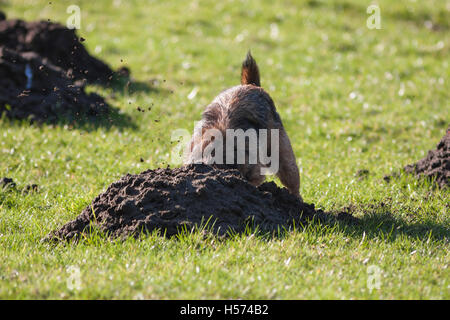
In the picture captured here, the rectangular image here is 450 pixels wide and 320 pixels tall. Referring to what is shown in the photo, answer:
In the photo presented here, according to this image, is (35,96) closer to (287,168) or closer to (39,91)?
(39,91)

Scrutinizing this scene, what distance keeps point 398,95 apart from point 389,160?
10.5 feet

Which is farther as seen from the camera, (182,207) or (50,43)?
(50,43)

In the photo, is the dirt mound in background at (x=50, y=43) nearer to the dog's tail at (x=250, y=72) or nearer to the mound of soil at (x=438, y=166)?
the dog's tail at (x=250, y=72)

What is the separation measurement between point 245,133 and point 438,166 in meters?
2.57

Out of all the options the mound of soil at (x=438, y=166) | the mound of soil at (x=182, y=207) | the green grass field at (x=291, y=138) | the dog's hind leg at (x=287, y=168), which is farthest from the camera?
the mound of soil at (x=438, y=166)

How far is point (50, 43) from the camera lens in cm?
1056

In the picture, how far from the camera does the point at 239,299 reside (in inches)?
162

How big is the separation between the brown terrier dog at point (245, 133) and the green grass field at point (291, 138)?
651 mm

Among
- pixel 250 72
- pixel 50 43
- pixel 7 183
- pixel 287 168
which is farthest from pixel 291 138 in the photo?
pixel 50 43

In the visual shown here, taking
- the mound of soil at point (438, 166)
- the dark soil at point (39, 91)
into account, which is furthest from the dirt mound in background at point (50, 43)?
the mound of soil at point (438, 166)

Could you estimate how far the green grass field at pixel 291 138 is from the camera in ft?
14.4

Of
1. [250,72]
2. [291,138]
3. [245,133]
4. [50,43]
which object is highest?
[50,43]
